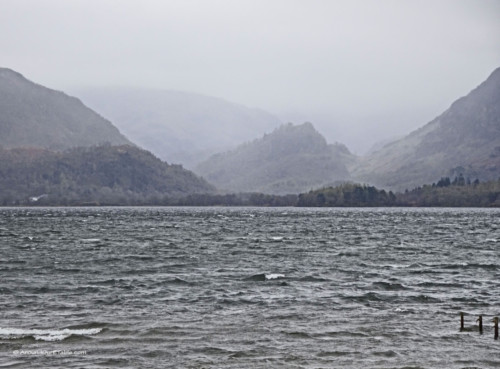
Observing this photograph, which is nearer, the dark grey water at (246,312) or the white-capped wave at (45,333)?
the dark grey water at (246,312)

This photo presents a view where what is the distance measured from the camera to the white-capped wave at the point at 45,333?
3339 centimetres

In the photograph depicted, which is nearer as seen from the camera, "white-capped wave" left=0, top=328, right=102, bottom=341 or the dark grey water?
the dark grey water

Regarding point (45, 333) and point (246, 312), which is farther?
point (246, 312)

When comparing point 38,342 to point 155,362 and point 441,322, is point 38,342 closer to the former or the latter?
point 155,362

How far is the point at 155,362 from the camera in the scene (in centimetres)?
2917

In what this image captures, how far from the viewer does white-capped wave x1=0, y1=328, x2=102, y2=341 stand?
3339cm

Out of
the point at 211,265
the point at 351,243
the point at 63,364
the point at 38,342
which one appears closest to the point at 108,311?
the point at 38,342

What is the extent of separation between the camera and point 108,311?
41.2 metres

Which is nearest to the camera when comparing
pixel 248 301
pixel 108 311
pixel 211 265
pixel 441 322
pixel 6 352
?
pixel 6 352

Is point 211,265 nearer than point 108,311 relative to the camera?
No

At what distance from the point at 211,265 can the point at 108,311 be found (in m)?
30.3

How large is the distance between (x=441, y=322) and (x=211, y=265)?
36.3 m

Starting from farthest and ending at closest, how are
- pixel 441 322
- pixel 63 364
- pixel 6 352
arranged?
pixel 441 322, pixel 6 352, pixel 63 364

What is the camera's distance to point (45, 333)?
34281 mm
